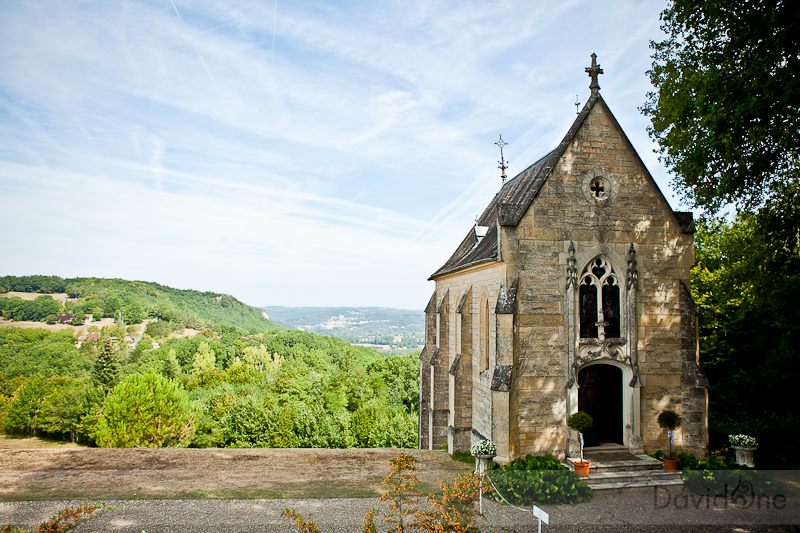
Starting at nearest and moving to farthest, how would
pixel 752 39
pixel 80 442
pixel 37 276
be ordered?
pixel 752 39 → pixel 80 442 → pixel 37 276

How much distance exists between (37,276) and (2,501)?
199 m

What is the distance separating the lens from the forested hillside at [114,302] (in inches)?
5340

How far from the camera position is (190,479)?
1422cm

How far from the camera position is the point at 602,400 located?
15.2m

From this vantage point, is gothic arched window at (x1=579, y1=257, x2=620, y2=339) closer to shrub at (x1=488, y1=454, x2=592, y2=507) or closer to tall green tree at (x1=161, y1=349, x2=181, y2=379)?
shrub at (x1=488, y1=454, x2=592, y2=507)

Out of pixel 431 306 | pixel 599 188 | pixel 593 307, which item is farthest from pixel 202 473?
pixel 599 188

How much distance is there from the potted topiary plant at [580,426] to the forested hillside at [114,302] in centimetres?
15147

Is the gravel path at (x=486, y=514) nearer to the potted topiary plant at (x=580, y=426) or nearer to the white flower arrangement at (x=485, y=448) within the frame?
the potted topiary plant at (x=580, y=426)

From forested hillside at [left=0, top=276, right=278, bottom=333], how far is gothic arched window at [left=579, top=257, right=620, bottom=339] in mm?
151298

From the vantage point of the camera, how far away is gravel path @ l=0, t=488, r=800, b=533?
10.8 m

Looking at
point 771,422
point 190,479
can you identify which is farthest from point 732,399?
point 190,479

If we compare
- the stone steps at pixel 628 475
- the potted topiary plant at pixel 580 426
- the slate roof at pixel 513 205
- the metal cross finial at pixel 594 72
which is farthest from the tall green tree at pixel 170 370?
the metal cross finial at pixel 594 72

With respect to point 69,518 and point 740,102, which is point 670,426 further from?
point 69,518

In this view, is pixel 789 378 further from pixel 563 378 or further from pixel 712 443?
pixel 563 378
